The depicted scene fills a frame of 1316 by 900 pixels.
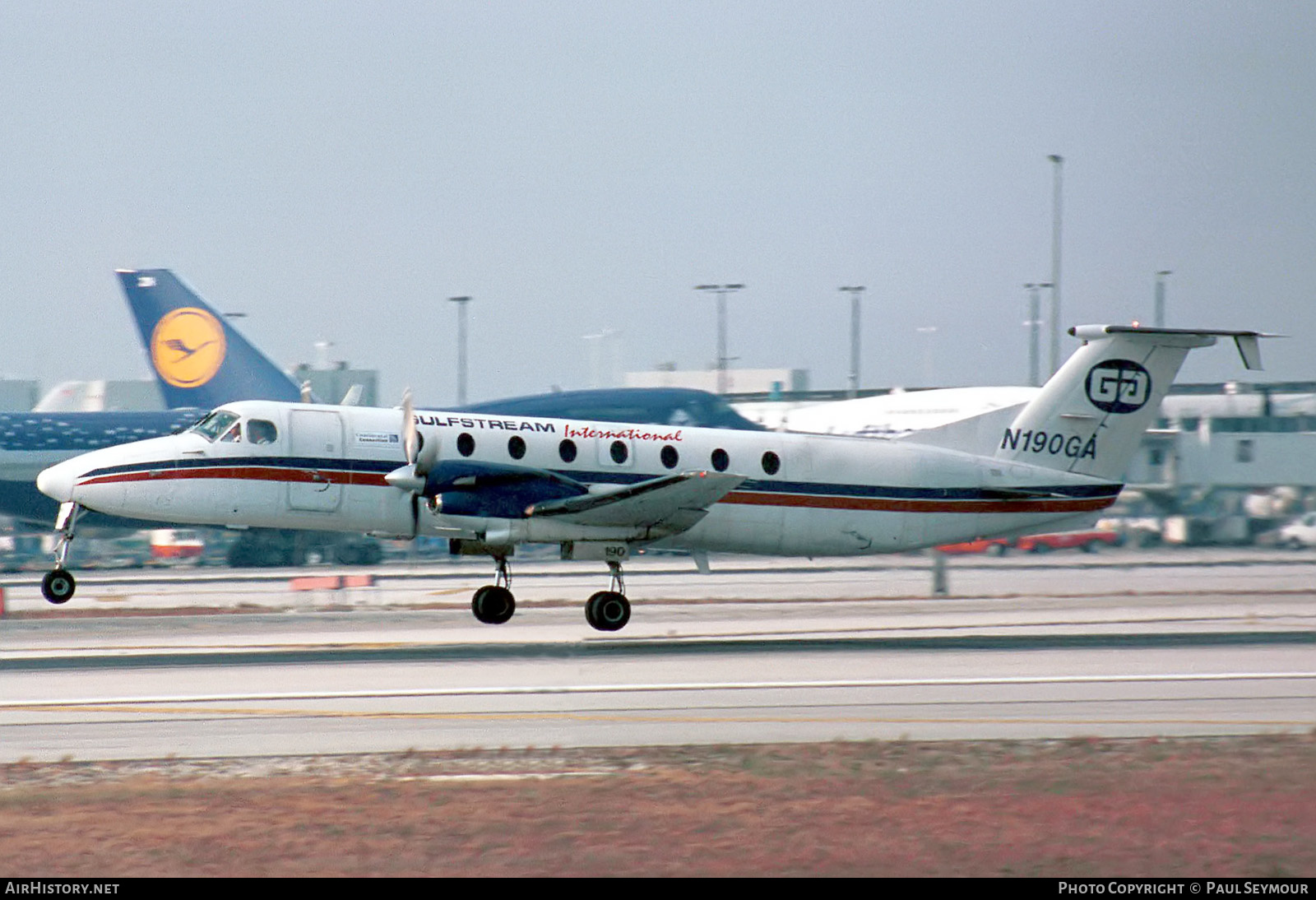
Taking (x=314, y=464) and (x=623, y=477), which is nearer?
(x=314, y=464)

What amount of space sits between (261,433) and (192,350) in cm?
2712

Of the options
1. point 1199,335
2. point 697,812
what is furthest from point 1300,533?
point 697,812

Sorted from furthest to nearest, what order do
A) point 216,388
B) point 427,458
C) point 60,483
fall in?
point 216,388 < point 60,483 < point 427,458

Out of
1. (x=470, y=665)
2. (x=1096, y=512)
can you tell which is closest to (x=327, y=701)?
(x=470, y=665)

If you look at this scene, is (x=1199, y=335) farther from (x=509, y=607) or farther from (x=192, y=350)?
(x=192, y=350)

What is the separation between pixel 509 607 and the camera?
81.1 feet

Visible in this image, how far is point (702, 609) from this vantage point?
1297 inches

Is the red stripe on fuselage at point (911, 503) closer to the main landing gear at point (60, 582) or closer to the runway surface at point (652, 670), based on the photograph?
the runway surface at point (652, 670)

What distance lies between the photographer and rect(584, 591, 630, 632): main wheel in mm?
24609

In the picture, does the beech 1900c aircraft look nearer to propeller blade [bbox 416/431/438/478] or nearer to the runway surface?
propeller blade [bbox 416/431/438/478]

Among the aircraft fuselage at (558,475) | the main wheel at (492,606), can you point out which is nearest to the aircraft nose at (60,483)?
the aircraft fuselage at (558,475)

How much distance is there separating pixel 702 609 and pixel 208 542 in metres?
30.5

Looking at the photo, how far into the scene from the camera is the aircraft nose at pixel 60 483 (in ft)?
78.1
